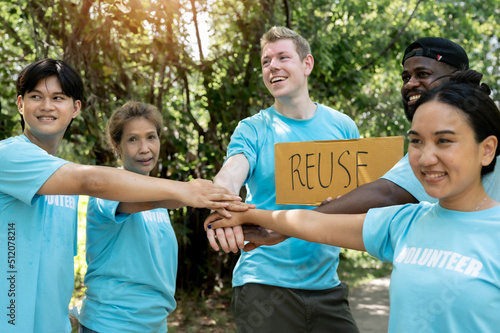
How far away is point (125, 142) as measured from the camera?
3.00 m

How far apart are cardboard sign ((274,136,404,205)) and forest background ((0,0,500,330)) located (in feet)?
8.19

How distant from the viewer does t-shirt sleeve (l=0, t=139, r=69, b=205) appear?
2133mm

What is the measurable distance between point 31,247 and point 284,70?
1.60 meters

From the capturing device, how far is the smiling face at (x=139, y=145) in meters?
2.95

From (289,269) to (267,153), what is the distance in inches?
23.8

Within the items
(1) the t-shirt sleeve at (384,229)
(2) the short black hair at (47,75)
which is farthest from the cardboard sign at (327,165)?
(2) the short black hair at (47,75)

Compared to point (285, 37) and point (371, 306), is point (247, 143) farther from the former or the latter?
point (371, 306)

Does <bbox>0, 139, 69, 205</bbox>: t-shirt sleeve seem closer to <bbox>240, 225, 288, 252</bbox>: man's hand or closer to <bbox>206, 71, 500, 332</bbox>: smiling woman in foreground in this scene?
<bbox>240, 225, 288, 252</bbox>: man's hand

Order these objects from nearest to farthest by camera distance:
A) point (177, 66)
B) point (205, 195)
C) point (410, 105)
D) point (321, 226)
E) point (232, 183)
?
point (321, 226) → point (410, 105) → point (205, 195) → point (232, 183) → point (177, 66)

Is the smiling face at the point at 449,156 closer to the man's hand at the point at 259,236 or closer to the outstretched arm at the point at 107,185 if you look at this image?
the man's hand at the point at 259,236

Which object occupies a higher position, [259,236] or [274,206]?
[274,206]

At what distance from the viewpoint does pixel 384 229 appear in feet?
6.15

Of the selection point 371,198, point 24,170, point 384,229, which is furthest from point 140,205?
point 384,229

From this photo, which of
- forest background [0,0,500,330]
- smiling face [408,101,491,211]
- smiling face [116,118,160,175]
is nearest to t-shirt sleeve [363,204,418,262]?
smiling face [408,101,491,211]
